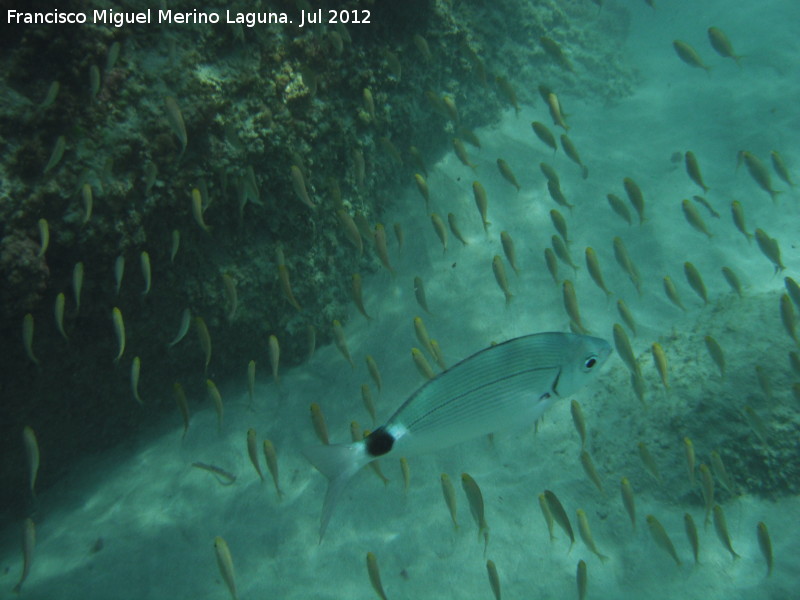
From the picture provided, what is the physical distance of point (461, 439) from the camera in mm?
1953

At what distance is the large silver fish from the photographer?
1859 millimetres

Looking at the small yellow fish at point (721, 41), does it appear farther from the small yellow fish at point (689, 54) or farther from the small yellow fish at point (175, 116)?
the small yellow fish at point (175, 116)

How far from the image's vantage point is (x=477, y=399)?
1911 millimetres

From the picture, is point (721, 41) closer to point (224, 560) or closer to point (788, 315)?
point (788, 315)

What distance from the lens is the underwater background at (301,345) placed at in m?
3.39

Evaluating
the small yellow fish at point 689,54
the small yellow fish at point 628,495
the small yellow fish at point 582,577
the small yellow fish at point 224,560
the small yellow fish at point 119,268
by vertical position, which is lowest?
the small yellow fish at point 582,577

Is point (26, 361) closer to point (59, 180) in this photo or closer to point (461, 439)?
point (59, 180)

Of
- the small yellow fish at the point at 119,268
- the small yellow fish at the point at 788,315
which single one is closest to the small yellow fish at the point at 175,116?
the small yellow fish at the point at 119,268

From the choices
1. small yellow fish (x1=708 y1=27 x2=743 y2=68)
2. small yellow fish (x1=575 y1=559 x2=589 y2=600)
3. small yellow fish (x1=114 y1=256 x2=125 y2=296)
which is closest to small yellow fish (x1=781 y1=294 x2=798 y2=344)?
small yellow fish (x1=575 y1=559 x2=589 y2=600)

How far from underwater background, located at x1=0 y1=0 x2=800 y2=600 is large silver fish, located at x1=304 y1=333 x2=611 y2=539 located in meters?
1.50

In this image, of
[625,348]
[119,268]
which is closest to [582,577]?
[625,348]

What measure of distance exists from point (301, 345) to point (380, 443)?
3.35 m

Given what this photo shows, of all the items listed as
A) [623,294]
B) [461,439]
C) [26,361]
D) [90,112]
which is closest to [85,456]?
[26,361]

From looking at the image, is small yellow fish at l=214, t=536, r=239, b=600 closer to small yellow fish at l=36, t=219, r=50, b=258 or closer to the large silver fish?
the large silver fish
